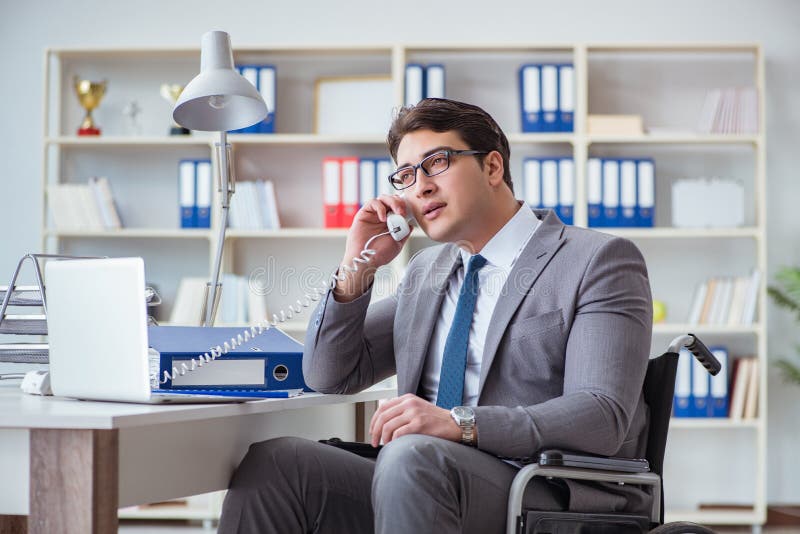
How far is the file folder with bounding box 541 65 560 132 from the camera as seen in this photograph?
13.8 ft

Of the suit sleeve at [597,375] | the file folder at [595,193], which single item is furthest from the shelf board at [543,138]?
the suit sleeve at [597,375]

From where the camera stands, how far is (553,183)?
416 cm

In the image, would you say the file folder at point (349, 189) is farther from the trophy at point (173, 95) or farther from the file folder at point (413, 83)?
the trophy at point (173, 95)

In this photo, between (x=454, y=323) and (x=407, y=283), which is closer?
(x=454, y=323)

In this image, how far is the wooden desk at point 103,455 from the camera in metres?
1.17

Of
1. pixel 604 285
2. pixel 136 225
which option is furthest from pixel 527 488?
pixel 136 225

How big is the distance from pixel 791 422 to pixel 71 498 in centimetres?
392

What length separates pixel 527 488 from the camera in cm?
150

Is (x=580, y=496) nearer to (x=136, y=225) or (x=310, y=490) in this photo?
(x=310, y=490)

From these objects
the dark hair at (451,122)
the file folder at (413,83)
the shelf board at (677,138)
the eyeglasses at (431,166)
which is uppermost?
the file folder at (413,83)

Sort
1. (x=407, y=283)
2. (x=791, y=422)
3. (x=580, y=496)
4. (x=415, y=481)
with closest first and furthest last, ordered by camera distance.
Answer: (x=415, y=481), (x=580, y=496), (x=407, y=283), (x=791, y=422)

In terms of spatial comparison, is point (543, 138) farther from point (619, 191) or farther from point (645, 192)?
point (645, 192)

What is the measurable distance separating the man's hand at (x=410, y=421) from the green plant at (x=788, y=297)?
2943 millimetres

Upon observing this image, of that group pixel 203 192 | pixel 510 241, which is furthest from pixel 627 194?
pixel 510 241
